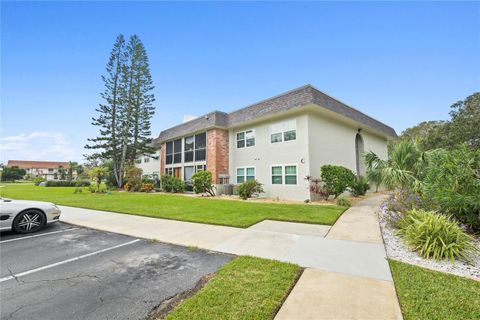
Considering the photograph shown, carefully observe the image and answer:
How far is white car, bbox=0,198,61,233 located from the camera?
597 cm

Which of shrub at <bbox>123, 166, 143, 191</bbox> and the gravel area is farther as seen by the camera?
shrub at <bbox>123, 166, 143, 191</bbox>

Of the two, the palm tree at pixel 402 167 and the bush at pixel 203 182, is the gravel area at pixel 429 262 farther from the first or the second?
the bush at pixel 203 182

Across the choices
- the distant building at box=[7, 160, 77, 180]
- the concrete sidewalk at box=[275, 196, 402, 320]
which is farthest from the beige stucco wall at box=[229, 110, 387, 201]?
the distant building at box=[7, 160, 77, 180]

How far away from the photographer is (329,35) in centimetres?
1198

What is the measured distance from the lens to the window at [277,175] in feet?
44.8

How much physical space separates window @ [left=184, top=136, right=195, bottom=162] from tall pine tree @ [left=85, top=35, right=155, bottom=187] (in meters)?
8.18

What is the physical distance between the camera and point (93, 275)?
3516 millimetres

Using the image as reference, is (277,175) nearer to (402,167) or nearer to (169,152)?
(402,167)

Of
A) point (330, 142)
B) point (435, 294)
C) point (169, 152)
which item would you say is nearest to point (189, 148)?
point (169, 152)

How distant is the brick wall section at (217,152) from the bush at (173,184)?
3739 mm

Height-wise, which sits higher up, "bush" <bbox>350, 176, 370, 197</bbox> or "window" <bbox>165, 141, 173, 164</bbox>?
"window" <bbox>165, 141, 173, 164</bbox>

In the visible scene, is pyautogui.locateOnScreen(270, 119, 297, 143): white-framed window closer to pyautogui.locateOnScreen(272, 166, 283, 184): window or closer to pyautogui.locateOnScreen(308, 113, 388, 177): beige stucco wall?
pyautogui.locateOnScreen(308, 113, 388, 177): beige stucco wall

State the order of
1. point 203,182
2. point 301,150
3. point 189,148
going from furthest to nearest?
1. point 189,148
2. point 203,182
3. point 301,150

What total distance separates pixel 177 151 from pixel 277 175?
11.7 metres
